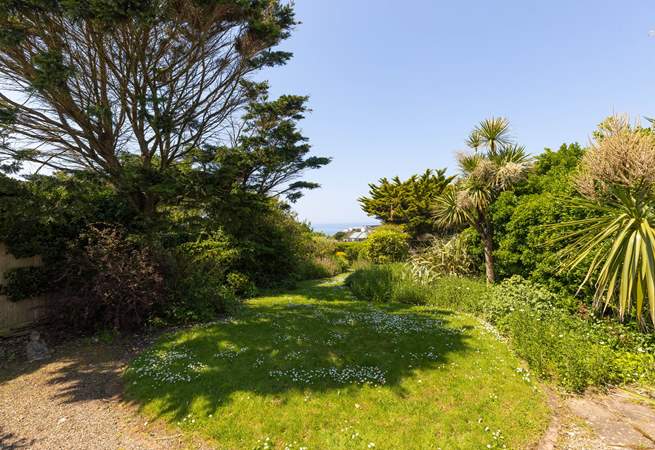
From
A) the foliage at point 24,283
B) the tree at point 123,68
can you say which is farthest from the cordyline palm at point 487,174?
the foliage at point 24,283

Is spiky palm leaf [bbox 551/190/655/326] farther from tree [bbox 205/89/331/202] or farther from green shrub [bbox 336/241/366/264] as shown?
green shrub [bbox 336/241/366/264]

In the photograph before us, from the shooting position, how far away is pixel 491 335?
22.2 feet

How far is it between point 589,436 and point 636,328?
357 centimetres

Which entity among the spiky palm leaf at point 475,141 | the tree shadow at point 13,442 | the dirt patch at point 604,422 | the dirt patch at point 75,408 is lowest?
the dirt patch at point 604,422

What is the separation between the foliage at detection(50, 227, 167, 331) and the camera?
717cm

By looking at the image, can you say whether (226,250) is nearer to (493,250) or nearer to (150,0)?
(150,0)

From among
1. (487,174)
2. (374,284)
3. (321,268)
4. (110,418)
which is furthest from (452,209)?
(110,418)

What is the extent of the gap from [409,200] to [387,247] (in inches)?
220

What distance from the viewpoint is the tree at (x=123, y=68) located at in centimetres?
726

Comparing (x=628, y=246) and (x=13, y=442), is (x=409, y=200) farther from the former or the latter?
(x=13, y=442)

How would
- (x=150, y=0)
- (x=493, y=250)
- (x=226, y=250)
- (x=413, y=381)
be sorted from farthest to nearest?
(x=226, y=250), (x=493, y=250), (x=150, y=0), (x=413, y=381)

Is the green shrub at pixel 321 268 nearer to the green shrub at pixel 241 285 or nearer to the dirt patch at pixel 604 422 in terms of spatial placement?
the green shrub at pixel 241 285

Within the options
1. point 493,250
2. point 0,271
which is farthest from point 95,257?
point 493,250

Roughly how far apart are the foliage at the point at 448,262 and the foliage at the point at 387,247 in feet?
23.7
